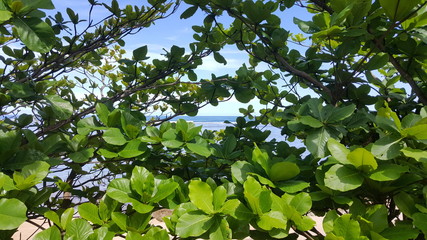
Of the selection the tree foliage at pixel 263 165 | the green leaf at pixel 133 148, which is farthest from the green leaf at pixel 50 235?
the green leaf at pixel 133 148

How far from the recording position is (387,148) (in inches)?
39.2

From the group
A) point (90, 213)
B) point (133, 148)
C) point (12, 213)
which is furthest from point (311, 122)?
point (12, 213)

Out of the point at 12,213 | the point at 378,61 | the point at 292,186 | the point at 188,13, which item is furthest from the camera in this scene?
the point at 188,13

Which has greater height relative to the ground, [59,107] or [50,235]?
[59,107]

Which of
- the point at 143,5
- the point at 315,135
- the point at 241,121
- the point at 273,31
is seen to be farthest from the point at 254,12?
the point at 143,5

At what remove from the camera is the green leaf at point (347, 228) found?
87cm

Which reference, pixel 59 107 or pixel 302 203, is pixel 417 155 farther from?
pixel 59 107

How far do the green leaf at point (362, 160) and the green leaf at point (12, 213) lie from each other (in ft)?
3.09

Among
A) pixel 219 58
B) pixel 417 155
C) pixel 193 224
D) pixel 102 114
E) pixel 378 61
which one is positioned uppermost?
pixel 219 58

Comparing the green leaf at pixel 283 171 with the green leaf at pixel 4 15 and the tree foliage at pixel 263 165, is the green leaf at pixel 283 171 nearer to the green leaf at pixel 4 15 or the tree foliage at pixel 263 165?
the tree foliage at pixel 263 165

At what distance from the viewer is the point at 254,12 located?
159cm

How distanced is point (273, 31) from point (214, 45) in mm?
589

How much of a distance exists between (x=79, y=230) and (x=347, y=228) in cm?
75

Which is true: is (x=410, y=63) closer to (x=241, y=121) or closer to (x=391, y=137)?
(x=391, y=137)
